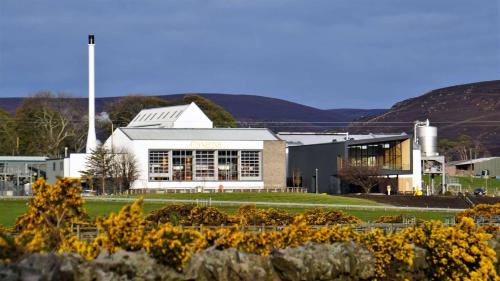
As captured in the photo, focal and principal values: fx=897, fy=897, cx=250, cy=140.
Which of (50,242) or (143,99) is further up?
(143,99)

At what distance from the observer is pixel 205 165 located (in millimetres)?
124688

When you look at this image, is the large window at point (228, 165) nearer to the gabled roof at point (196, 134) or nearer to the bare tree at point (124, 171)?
the gabled roof at point (196, 134)

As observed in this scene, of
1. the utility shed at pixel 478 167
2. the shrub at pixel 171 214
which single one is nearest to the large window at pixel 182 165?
the shrub at pixel 171 214

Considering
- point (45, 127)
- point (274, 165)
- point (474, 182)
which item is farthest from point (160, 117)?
point (474, 182)

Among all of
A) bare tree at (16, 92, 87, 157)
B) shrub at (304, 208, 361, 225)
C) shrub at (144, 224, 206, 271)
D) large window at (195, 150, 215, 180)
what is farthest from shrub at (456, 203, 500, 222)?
bare tree at (16, 92, 87, 157)

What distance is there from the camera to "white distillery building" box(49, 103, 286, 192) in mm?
121188

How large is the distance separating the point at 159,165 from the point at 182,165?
3370mm

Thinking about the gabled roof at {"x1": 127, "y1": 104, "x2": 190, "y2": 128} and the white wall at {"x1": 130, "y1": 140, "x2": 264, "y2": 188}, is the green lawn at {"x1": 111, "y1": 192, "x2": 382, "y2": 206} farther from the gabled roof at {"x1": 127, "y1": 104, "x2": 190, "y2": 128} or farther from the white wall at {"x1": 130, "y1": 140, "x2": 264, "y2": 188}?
the gabled roof at {"x1": 127, "y1": 104, "x2": 190, "y2": 128}

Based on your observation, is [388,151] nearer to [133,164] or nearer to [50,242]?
[133,164]

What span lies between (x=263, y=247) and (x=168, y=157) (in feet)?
319

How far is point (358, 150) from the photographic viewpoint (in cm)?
12950

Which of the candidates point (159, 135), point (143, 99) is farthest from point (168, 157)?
point (143, 99)

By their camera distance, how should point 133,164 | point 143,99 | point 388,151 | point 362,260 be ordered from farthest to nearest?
1. point 143,99
2. point 388,151
3. point 133,164
4. point 362,260

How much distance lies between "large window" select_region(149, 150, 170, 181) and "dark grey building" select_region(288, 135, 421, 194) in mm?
20648
